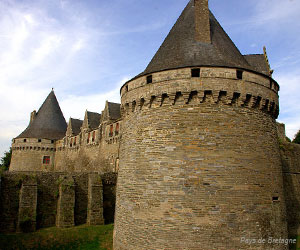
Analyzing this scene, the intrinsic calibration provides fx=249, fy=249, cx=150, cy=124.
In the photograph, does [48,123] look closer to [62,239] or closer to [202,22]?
[62,239]

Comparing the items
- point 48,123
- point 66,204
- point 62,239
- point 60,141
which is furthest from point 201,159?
point 48,123

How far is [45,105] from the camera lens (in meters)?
39.7

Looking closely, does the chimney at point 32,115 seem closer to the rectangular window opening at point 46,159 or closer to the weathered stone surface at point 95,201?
the rectangular window opening at point 46,159

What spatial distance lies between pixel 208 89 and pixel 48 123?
34665mm


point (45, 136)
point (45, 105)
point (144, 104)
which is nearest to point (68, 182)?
point (144, 104)

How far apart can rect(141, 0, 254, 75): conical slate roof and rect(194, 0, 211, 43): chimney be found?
151 millimetres

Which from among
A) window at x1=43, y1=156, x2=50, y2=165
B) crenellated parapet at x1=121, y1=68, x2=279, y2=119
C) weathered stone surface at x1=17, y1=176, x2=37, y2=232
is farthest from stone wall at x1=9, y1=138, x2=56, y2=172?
crenellated parapet at x1=121, y1=68, x2=279, y2=119

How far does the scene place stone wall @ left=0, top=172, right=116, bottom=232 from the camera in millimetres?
15008

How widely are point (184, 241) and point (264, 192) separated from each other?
11.4ft

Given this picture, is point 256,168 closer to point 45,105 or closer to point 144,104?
point 144,104

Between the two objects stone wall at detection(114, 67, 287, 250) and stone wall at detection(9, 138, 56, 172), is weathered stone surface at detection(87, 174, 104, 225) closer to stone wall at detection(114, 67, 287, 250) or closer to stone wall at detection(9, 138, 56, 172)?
stone wall at detection(114, 67, 287, 250)

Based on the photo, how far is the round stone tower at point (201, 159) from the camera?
27.9ft

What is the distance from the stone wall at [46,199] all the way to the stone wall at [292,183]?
11555 mm

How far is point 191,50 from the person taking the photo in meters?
10.4
